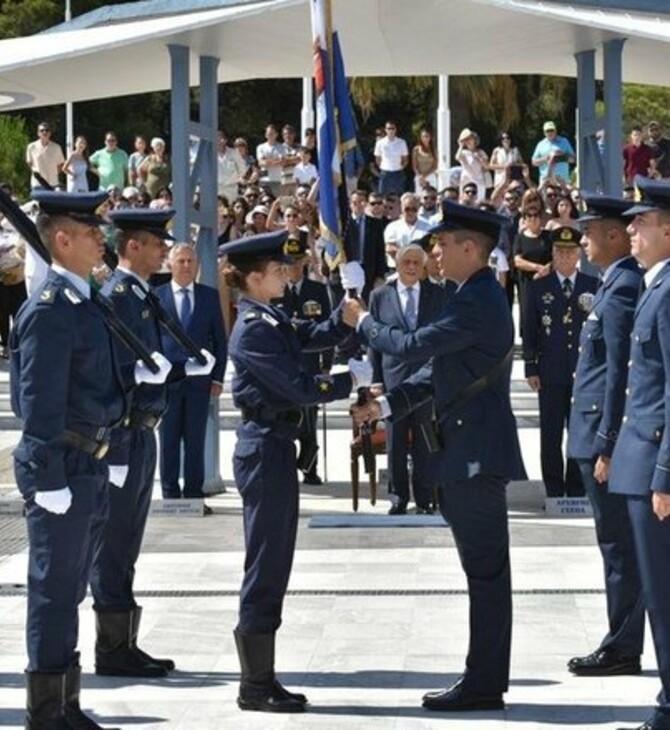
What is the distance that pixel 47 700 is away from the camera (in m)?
7.21

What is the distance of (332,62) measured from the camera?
397 inches

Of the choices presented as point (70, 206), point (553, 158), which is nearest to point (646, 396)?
point (70, 206)

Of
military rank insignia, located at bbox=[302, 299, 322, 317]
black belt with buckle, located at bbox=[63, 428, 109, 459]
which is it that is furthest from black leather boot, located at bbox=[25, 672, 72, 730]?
military rank insignia, located at bbox=[302, 299, 322, 317]

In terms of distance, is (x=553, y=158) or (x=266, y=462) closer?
(x=266, y=462)

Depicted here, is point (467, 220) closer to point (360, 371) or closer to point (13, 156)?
point (360, 371)

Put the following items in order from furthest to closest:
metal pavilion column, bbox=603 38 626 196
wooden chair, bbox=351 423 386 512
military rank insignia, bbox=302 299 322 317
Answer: military rank insignia, bbox=302 299 322 317, metal pavilion column, bbox=603 38 626 196, wooden chair, bbox=351 423 386 512

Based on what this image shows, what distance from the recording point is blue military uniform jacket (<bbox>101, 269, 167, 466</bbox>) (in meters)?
8.51

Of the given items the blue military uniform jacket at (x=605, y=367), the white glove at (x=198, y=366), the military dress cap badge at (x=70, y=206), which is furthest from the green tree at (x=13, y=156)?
the military dress cap badge at (x=70, y=206)

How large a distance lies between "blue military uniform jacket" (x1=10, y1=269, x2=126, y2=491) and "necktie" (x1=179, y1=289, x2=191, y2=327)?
6.03 m

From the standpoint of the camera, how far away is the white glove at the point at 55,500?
7.00 meters

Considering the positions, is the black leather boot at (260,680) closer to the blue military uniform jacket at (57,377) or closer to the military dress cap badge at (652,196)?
the blue military uniform jacket at (57,377)

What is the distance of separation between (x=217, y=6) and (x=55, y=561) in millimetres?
6651

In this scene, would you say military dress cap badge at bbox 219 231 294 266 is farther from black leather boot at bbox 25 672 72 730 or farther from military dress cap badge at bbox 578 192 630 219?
black leather boot at bbox 25 672 72 730

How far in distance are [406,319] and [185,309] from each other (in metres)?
1.55
